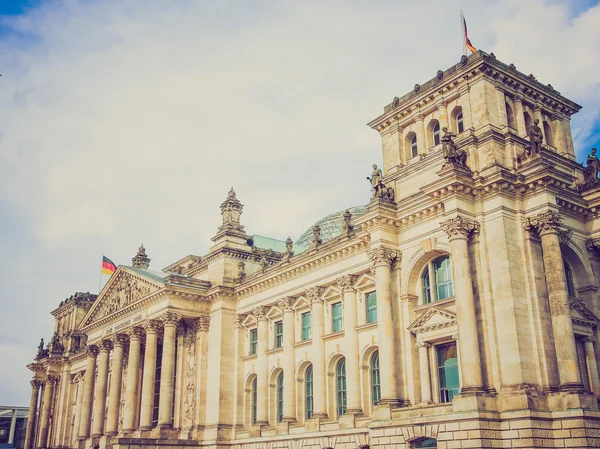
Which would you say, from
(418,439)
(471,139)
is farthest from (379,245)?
(418,439)

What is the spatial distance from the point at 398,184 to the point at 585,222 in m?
9.86

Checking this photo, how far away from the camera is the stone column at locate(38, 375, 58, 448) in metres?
71.6

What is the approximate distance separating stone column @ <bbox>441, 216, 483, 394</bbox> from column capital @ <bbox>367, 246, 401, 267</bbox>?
4.06 metres

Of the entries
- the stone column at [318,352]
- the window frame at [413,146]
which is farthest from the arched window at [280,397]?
the window frame at [413,146]

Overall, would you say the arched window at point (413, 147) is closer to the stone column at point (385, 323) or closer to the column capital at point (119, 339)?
the stone column at point (385, 323)

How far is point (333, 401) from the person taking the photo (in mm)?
39094

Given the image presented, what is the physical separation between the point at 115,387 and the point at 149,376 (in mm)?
6197

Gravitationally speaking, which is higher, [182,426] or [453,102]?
[453,102]

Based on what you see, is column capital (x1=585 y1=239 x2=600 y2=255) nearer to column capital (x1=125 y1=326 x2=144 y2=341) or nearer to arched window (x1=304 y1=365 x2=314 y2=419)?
arched window (x1=304 y1=365 x2=314 y2=419)

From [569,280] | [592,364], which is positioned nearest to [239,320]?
[569,280]

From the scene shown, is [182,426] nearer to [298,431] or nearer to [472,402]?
[298,431]

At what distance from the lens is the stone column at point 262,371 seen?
44062 millimetres

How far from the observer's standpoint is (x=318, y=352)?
1575 inches

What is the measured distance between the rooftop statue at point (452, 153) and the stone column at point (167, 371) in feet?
82.3
